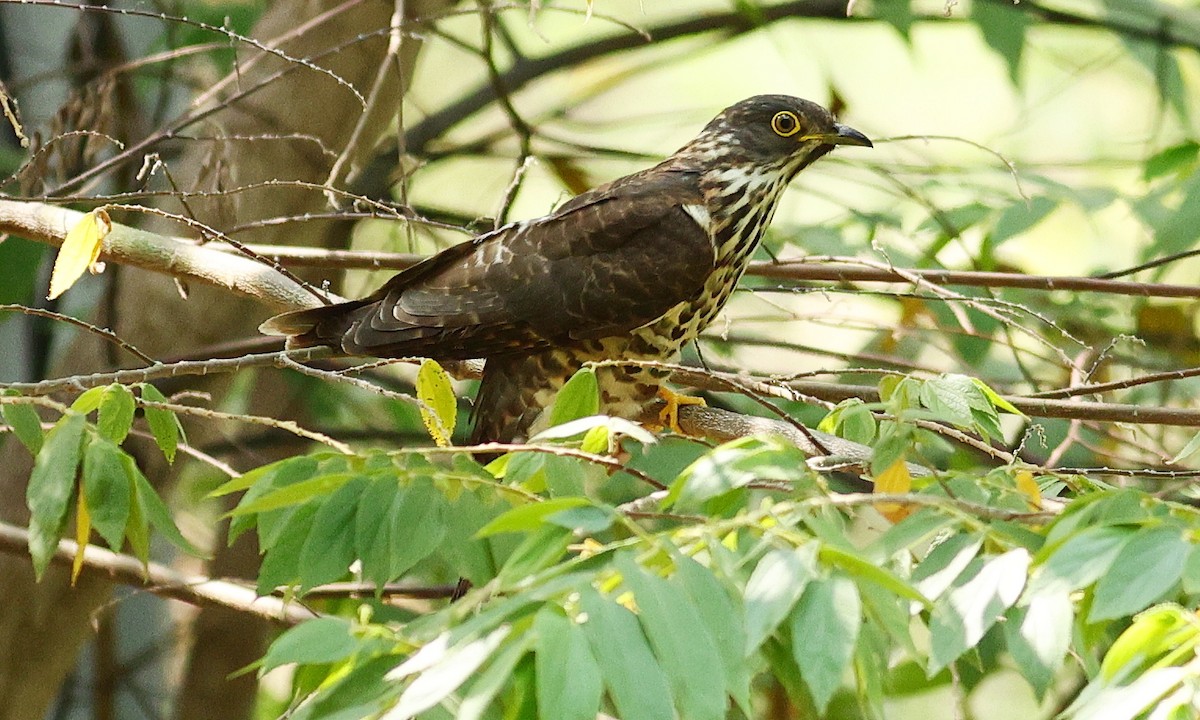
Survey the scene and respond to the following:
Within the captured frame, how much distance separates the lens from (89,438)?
1670mm

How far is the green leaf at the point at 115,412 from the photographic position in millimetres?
1763

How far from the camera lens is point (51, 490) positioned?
1.58m

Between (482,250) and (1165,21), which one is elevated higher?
(1165,21)

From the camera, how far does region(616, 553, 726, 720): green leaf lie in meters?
1.12

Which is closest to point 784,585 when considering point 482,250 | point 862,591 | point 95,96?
point 862,591

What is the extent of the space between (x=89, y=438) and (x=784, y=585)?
0.93m

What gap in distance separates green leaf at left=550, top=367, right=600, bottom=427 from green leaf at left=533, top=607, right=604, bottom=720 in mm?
847

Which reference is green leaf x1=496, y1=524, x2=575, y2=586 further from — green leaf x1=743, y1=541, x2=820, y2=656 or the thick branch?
the thick branch

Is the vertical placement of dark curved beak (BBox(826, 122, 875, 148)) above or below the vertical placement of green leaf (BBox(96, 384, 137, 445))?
above

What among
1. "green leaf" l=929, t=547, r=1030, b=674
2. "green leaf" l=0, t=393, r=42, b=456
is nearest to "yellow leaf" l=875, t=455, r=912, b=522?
"green leaf" l=929, t=547, r=1030, b=674

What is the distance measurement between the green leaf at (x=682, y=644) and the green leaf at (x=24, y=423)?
0.94 meters

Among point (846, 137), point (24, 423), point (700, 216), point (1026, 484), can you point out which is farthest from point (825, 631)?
point (846, 137)

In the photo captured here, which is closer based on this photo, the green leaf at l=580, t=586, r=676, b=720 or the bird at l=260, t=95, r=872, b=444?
the green leaf at l=580, t=586, r=676, b=720

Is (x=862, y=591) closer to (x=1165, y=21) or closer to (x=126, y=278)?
(x=126, y=278)
